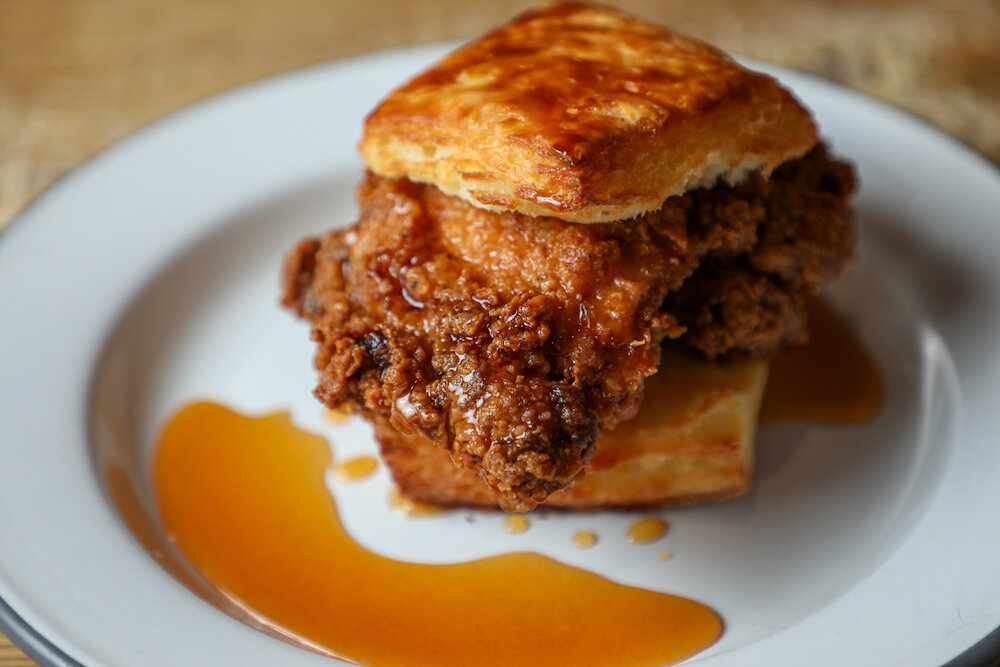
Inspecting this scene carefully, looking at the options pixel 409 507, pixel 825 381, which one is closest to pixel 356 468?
pixel 409 507

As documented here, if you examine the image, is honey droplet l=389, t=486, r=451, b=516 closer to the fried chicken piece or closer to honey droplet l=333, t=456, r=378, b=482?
honey droplet l=333, t=456, r=378, b=482

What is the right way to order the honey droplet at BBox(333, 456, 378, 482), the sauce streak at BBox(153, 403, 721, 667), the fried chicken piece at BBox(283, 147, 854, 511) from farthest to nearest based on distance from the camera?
1. the honey droplet at BBox(333, 456, 378, 482)
2. the sauce streak at BBox(153, 403, 721, 667)
3. the fried chicken piece at BBox(283, 147, 854, 511)

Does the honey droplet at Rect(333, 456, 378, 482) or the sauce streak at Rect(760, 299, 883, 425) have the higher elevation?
the sauce streak at Rect(760, 299, 883, 425)

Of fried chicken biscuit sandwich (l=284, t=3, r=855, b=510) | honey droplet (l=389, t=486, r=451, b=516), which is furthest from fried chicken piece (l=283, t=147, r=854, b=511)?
honey droplet (l=389, t=486, r=451, b=516)

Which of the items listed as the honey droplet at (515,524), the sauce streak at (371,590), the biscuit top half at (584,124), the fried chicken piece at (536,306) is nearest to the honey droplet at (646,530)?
the sauce streak at (371,590)


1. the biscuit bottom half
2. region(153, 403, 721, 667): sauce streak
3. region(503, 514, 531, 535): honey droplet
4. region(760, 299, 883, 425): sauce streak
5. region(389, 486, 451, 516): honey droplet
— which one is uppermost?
region(760, 299, 883, 425): sauce streak

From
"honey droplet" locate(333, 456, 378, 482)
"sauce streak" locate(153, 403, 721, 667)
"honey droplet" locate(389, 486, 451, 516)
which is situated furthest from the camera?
"honey droplet" locate(333, 456, 378, 482)
